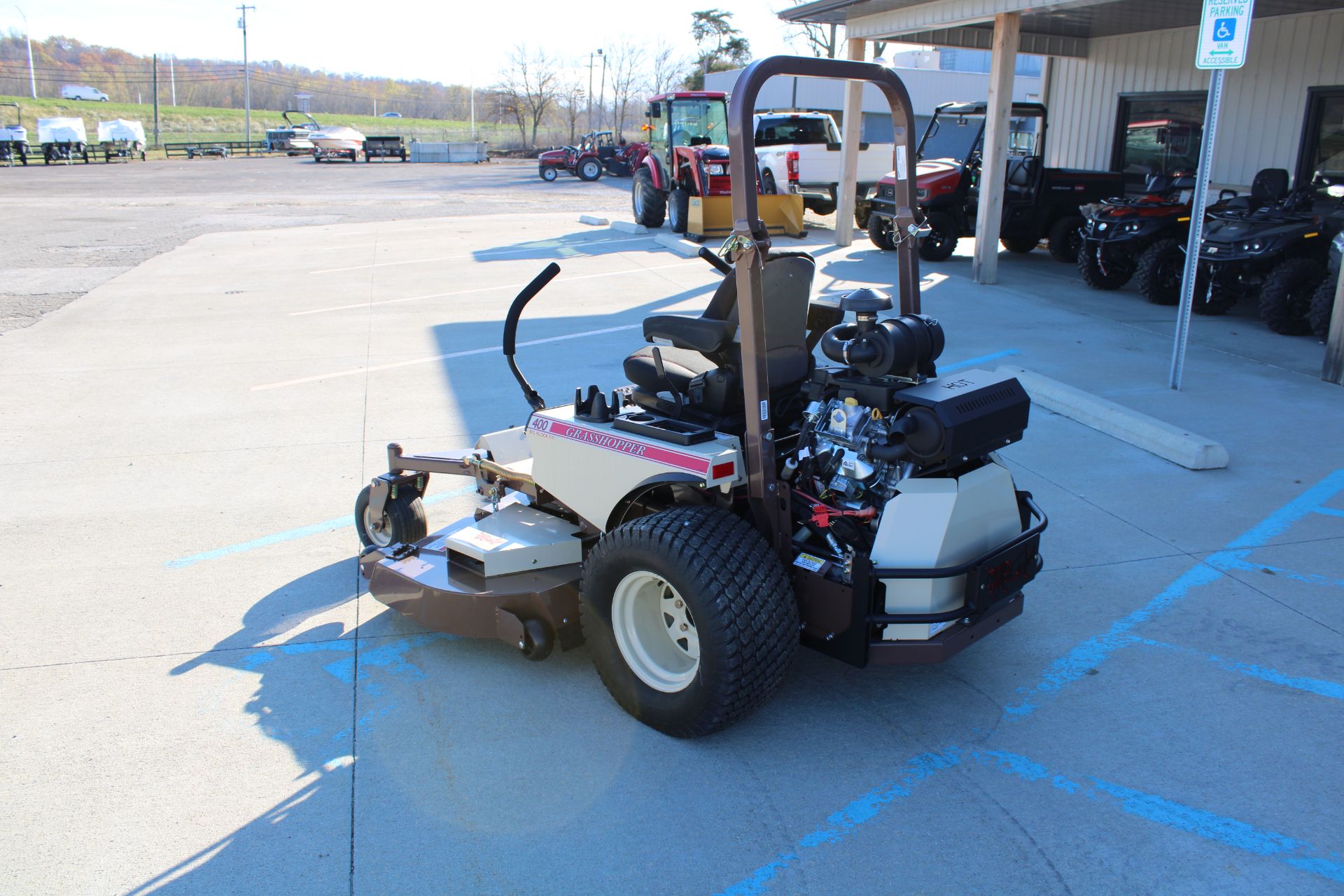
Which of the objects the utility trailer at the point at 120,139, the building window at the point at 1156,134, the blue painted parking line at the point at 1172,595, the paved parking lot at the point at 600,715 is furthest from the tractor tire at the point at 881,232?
the utility trailer at the point at 120,139

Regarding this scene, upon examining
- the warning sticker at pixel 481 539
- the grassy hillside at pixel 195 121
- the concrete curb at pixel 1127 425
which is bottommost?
the warning sticker at pixel 481 539

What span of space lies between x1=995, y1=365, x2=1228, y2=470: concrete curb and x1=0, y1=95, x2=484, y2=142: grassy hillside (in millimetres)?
61464

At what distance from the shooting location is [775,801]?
3.01 meters

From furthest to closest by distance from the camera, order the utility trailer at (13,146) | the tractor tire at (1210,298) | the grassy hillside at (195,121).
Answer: the grassy hillside at (195,121) < the utility trailer at (13,146) < the tractor tire at (1210,298)

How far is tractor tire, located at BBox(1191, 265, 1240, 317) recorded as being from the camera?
10.1m

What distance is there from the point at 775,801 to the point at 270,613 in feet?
7.88

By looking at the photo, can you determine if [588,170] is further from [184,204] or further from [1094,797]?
[1094,797]

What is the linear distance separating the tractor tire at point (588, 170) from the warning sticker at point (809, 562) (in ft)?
107

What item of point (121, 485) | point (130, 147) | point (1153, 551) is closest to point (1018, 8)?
point (1153, 551)

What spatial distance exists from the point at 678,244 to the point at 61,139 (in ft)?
141

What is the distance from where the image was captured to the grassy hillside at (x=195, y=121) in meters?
64.6

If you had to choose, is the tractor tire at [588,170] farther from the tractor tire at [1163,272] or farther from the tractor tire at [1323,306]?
the tractor tire at [1323,306]

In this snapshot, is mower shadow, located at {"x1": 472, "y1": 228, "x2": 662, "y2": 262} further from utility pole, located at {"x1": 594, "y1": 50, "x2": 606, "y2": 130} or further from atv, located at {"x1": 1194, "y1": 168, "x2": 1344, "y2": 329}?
utility pole, located at {"x1": 594, "y1": 50, "x2": 606, "y2": 130}

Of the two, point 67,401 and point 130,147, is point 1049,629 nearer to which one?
point 67,401
